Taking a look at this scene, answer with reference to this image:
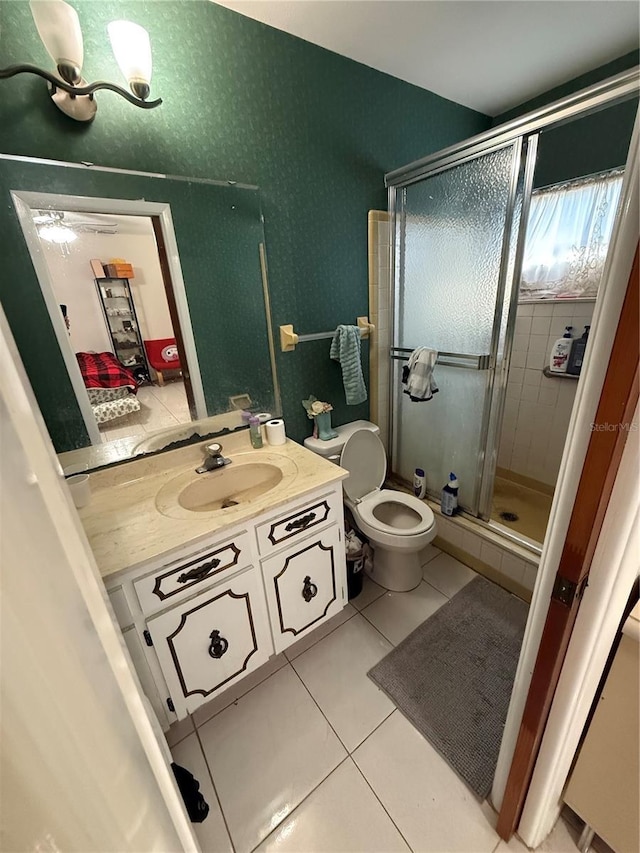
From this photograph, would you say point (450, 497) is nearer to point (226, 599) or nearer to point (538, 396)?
point (538, 396)

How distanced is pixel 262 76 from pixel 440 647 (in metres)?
2.37

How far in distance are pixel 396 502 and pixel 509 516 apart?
78 centimetres

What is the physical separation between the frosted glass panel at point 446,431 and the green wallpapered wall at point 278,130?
1.11 ft

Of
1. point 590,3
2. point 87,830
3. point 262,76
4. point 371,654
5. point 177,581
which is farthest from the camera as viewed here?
point 371,654

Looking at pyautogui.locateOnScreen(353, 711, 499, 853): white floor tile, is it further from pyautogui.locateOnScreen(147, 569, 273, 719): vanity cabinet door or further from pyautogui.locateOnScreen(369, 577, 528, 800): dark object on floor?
pyautogui.locateOnScreen(147, 569, 273, 719): vanity cabinet door

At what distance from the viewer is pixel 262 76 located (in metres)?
1.26

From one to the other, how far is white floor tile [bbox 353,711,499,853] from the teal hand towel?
1.34 metres

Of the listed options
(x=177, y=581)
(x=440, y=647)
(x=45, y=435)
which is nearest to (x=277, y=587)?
(x=177, y=581)

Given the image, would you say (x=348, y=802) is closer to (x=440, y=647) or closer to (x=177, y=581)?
(x=440, y=647)

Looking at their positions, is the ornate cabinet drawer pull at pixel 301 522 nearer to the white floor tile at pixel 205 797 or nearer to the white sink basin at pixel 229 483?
the white sink basin at pixel 229 483

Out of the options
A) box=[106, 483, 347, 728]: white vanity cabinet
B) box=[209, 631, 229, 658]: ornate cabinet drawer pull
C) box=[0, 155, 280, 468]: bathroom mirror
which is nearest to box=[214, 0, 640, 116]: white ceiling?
box=[0, 155, 280, 468]: bathroom mirror

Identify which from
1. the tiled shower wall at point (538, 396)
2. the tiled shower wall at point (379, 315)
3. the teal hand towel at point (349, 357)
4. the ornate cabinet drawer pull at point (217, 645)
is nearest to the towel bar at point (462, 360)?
the tiled shower wall at point (379, 315)

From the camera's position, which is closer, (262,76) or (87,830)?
(87,830)

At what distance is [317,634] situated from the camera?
1.53 meters
